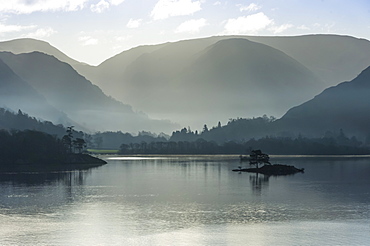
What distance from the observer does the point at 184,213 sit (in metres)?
97.3

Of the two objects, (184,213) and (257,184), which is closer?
(184,213)

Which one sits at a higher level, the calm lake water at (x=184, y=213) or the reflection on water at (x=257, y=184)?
the reflection on water at (x=257, y=184)

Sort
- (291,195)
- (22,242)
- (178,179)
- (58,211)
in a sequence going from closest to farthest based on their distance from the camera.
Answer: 1. (22,242)
2. (58,211)
3. (291,195)
4. (178,179)

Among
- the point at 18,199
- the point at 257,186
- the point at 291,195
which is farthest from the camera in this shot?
the point at 257,186

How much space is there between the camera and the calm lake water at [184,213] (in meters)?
76.1

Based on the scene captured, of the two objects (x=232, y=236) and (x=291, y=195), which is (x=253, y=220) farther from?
Answer: (x=291, y=195)

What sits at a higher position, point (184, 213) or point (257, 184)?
point (257, 184)

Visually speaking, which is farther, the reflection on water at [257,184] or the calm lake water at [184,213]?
the reflection on water at [257,184]

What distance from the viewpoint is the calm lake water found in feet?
250

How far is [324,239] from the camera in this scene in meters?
75.1

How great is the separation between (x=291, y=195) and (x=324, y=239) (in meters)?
51.5

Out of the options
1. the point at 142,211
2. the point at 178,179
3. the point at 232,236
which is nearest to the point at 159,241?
the point at 232,236

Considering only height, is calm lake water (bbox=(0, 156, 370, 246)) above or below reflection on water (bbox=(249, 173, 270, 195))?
below

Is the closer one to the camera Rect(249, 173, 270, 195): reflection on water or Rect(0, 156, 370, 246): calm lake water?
Rect(0, 156, 370, 246): calm lake water
